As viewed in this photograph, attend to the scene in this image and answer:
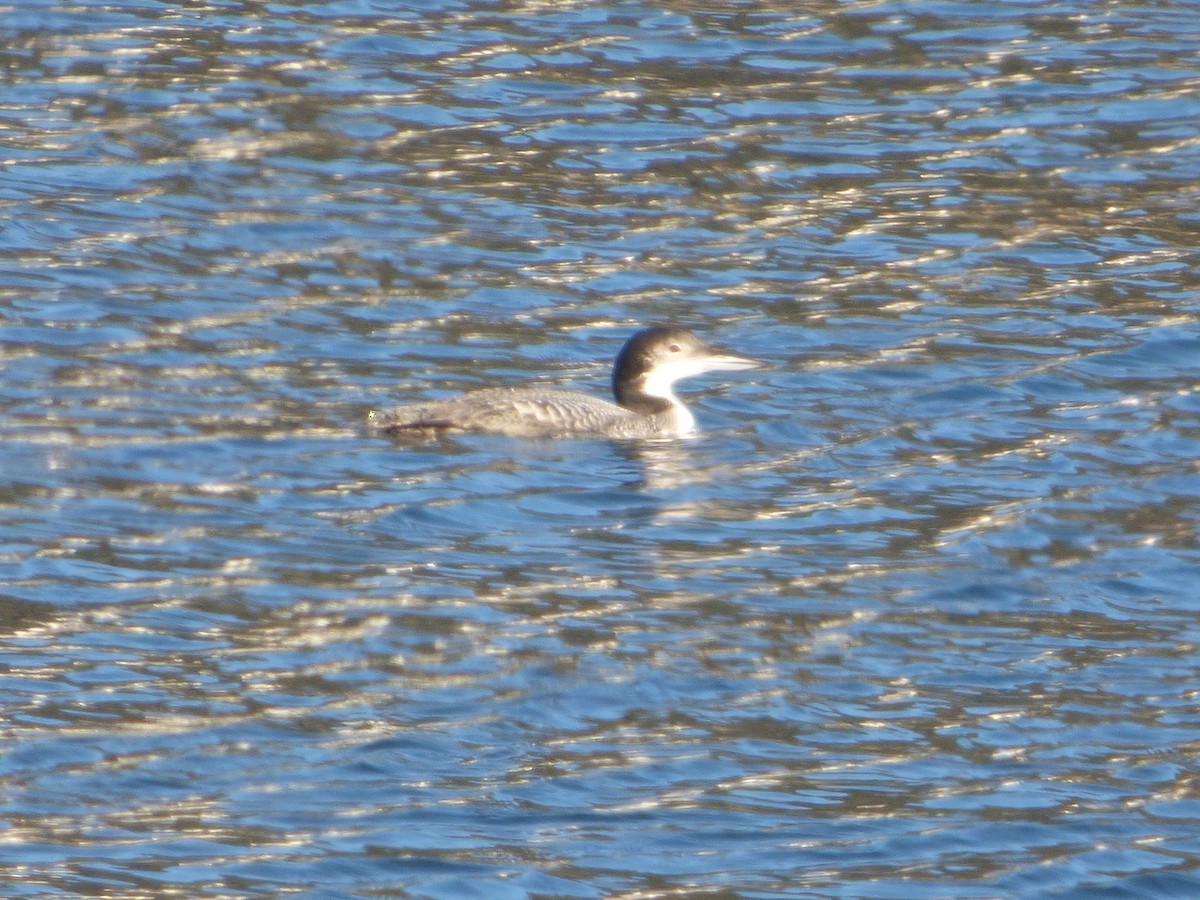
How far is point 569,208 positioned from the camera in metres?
14.3

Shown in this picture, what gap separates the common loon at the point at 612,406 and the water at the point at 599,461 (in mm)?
153

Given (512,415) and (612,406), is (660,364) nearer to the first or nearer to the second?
(612,406)

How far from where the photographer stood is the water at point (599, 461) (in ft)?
23.8

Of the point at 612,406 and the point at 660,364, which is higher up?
the point at 660,364

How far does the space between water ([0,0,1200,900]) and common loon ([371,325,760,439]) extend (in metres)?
0.15

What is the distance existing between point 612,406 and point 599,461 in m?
0.47

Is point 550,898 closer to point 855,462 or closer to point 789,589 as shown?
point 789,589

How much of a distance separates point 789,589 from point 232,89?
306 inches

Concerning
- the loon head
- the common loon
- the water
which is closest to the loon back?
the common loon

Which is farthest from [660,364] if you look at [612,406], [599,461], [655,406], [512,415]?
[512,415]

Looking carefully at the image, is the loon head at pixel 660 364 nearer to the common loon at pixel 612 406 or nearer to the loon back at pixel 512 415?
the common loon at pixel 612 406

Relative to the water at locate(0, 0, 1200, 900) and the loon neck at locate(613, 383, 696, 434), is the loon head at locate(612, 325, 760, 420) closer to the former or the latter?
the loon neck at locate(613, 383, 696, 434)

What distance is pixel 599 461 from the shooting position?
11273mm

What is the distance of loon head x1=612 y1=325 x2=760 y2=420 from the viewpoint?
11750 millimetres
